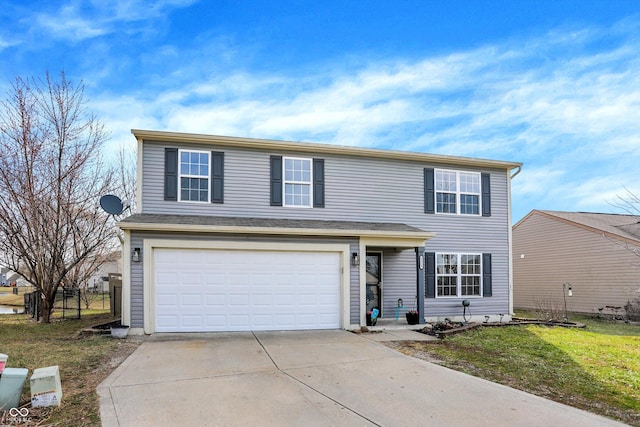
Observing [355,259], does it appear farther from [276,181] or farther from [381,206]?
[276,181]

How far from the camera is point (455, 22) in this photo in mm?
11812

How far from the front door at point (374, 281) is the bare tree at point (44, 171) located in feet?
29.1

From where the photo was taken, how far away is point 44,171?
12477 millimetres

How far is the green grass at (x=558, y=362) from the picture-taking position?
5.56 m

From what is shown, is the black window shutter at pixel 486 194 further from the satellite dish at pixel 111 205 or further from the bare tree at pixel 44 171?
the bare tree at pixel 44 171

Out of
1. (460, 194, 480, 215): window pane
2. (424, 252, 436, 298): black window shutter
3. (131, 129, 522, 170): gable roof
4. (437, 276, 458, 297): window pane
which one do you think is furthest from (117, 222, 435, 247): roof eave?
(131, 129, 522, 170): gable roof

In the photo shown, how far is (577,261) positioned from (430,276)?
31.1 feet

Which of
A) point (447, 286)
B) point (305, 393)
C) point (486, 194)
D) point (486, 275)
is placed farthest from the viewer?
point (486, 194)

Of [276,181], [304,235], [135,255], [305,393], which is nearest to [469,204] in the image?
[304,235]

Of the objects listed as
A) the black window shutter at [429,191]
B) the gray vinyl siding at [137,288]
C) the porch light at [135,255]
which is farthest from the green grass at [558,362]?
the porch light at [135,255]

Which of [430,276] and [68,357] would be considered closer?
[68,357]

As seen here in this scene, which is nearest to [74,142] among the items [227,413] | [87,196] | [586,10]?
[87,196]

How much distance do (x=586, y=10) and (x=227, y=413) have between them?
12833mm

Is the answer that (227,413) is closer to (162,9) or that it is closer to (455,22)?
(162,9)
